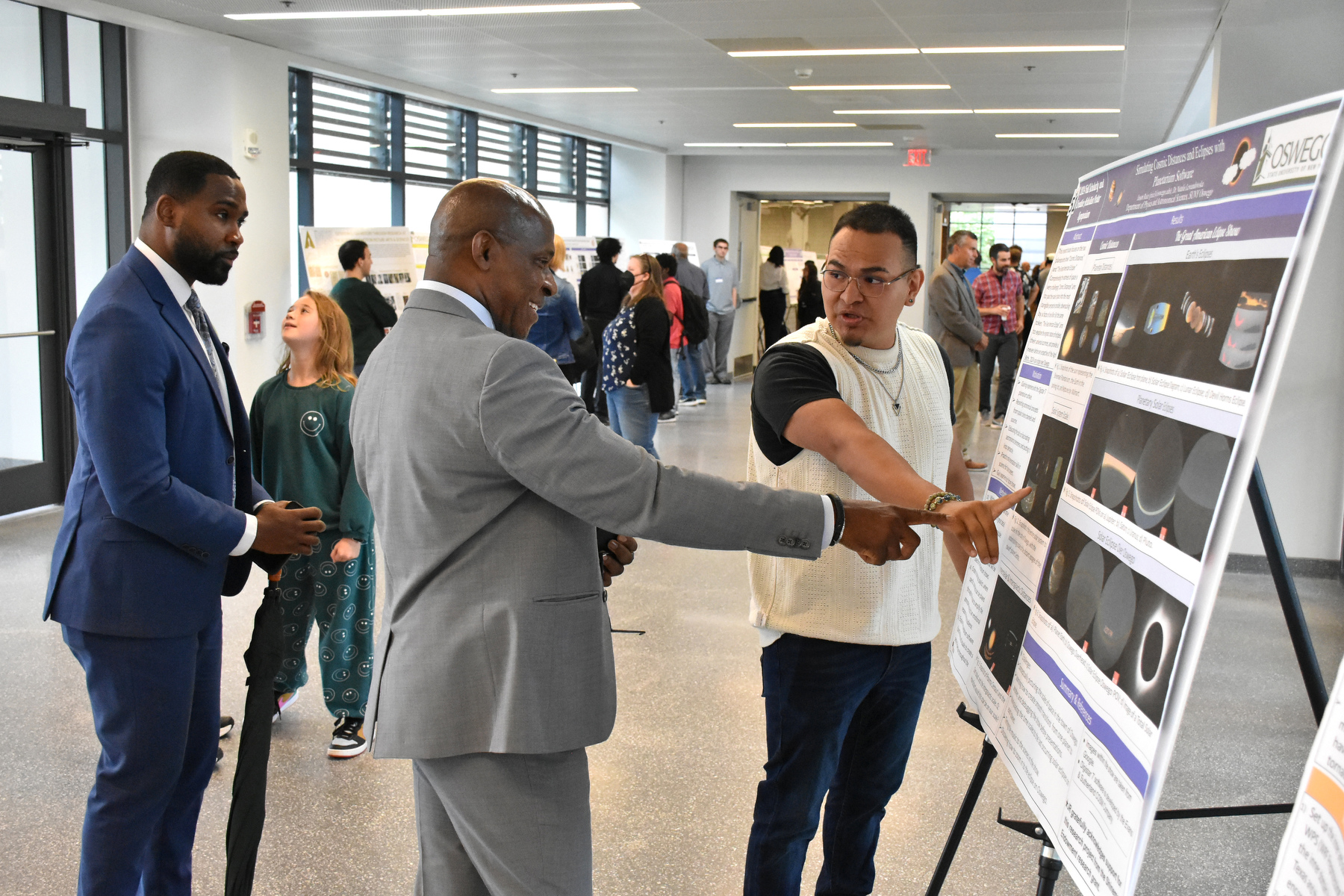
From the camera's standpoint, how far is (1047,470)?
1620mm

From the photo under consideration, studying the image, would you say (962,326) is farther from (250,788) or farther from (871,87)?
(250,788)

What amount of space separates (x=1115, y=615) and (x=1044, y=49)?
289 inches

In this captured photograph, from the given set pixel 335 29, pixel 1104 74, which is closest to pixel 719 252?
pixel 1104 74

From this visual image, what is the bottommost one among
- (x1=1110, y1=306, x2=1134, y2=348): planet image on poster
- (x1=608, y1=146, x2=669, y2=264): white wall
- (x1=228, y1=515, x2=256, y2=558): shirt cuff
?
(x1=228, y1=515, x2=256, y2=558): shirt cuff

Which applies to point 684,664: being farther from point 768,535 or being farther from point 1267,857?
point 768,535

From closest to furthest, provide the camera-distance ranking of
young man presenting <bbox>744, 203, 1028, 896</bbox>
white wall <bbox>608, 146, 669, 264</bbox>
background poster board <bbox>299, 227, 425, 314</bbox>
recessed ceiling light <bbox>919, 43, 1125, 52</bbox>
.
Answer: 1. young man presenting <bbox>744, 203, 1028, 896</bbox>
2. recessed ceiling light <bbox>919, 43, 1125, 52</bbox>
3. background poster board <bbox>299, 227, 425, 314</bbox>
4. white wall <bbox>608, 146, 669, 264</bbox>

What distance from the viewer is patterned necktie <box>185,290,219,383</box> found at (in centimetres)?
213

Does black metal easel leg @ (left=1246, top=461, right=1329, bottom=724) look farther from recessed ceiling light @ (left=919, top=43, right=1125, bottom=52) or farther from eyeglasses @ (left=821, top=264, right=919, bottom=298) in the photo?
recessed ceiling light @ (left=919, top=43, right=1125, bottom=52)

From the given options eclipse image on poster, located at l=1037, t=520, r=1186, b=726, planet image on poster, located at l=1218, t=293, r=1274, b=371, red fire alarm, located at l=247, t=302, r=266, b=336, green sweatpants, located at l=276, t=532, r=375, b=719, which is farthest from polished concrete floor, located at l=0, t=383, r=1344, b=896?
red fire alarm, located at l=247, t=302, r=266, b=336

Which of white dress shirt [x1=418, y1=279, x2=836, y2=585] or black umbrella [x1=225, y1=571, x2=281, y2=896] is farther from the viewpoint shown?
black umbrella [x1=225, y1=571, x2=281, y2=896]

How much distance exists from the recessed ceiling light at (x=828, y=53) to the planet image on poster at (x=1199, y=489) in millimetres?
7331

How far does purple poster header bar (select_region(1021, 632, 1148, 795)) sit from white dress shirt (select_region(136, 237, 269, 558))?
1446 mm

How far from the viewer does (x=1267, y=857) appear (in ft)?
9.33

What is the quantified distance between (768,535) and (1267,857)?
214 cm
